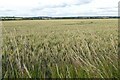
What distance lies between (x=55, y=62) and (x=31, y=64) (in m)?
0.34

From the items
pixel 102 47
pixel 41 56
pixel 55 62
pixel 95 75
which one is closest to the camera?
pixel 95 75

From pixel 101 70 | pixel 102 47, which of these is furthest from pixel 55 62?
pixel 102 47

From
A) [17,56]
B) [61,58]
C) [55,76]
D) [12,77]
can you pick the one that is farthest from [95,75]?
[17,56]

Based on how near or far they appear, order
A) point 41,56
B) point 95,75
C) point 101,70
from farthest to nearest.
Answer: point 41,56 → point 101,70 → point 95,75

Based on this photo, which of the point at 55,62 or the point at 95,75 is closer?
the point at 95,75

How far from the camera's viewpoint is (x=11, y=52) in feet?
13.1

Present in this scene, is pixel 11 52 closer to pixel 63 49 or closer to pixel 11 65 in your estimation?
pixel 11 65

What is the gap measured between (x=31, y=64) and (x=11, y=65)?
288 mm

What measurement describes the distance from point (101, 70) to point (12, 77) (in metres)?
1.17

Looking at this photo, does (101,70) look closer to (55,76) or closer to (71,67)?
(71,67)

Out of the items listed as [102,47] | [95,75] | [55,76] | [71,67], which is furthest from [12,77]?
[102,47]

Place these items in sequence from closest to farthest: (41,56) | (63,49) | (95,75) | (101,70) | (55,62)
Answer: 1. (95,75)
2. (101,70)
3. (55,62)
4. (41,56)
5. (63,49)

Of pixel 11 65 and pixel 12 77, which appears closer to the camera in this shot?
pixel 12 77

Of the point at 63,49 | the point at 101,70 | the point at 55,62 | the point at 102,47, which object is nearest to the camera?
the point at 101,70
